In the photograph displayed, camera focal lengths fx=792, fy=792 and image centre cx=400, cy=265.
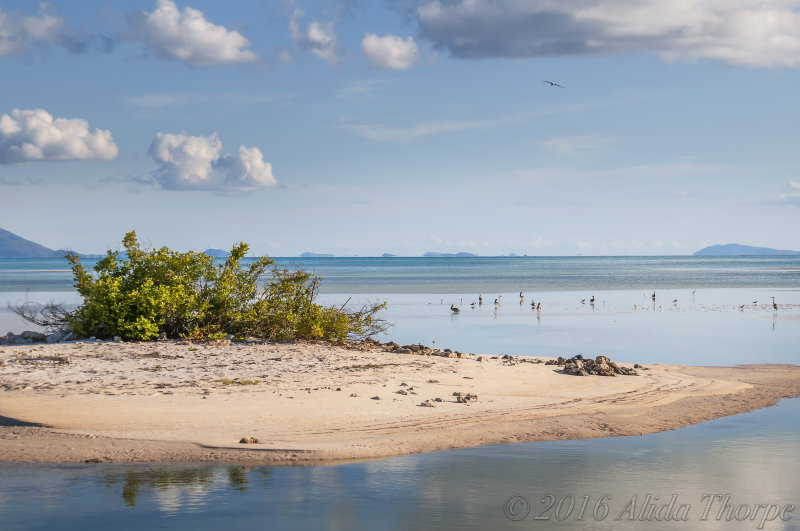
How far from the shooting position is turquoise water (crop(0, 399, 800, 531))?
8.70 metres

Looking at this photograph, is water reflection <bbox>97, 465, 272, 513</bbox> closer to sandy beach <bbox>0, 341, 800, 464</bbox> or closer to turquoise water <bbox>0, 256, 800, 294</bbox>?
sandy beach <bbox>0, 341, 800, 464</bbox>

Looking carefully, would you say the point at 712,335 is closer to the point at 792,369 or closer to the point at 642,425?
the point at 792,369

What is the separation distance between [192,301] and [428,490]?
403 inches

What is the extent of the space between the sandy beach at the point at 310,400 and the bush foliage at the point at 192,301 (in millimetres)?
992

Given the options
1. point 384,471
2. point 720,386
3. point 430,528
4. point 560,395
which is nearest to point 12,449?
point 384,471

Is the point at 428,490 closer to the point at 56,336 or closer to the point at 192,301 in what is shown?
the point at 192,301

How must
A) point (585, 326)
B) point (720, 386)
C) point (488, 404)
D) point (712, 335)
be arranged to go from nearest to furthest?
point (488, 404), point (720, 386), point (712, 335), point (585, 326)

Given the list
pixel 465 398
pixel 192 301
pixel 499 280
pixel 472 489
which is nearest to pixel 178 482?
pixel 472 489

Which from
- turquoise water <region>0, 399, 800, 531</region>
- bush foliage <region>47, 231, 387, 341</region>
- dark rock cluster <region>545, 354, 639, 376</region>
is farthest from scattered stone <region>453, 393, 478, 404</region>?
bush foliage <region>47, 231, 387, 341</region>

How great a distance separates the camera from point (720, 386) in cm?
1583

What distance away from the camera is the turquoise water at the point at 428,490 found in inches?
343

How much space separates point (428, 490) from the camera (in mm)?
9555

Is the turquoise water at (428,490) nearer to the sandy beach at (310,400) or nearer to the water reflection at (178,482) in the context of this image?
the water reflection at (178,482)

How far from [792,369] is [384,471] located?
40.0 ft
